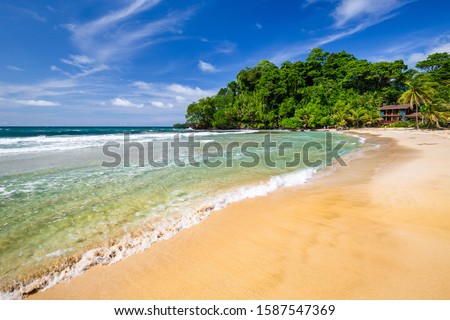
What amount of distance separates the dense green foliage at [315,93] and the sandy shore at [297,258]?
55.1 m

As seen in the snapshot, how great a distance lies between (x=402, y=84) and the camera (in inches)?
2434

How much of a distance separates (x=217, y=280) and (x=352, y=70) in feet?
262

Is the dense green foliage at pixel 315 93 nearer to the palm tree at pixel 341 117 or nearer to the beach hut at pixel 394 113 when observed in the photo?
the palm tree at pixel 341 117

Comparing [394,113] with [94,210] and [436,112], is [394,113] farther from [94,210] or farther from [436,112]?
[94,210]

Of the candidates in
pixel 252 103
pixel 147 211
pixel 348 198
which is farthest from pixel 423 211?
pixel 252 103

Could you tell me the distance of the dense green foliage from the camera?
2195 inches

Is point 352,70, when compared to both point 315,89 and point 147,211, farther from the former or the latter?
point 147,211

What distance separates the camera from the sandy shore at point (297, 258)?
2434mm

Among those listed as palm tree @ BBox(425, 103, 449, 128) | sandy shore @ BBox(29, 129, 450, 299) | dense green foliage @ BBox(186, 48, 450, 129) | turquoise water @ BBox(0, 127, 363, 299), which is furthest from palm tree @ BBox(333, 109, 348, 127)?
sandy shore @ BBox(29, 129, 450, 299)

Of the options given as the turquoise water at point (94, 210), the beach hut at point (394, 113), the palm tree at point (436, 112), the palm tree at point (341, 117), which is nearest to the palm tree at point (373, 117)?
the beach hut at point (394, 113)

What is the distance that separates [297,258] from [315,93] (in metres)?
71.0

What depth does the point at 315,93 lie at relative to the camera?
64.9 metres

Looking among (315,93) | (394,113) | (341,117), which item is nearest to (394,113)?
(394,113)

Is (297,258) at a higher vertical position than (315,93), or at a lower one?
lower
